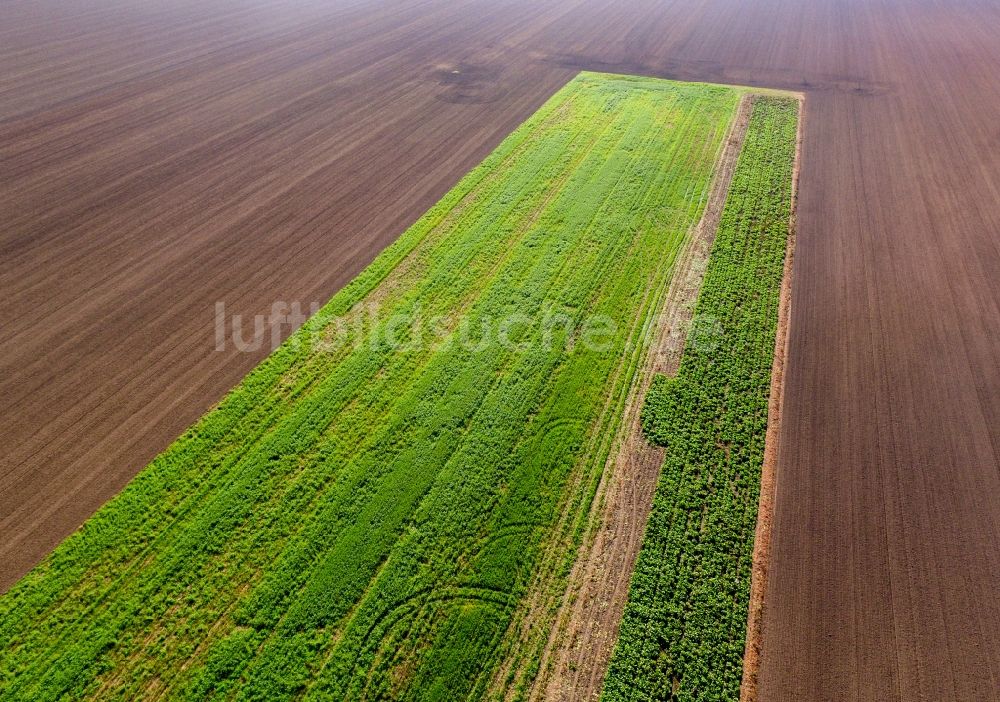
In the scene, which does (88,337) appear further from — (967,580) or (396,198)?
(967,580)

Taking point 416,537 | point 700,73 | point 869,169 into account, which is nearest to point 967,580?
point 416,537

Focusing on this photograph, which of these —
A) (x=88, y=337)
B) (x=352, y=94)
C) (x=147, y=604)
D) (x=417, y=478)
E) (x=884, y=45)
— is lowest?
(x=147, y=604)

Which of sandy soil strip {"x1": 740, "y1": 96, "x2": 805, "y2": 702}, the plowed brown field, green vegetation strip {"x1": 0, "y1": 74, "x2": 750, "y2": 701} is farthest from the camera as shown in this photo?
the plowed brown field

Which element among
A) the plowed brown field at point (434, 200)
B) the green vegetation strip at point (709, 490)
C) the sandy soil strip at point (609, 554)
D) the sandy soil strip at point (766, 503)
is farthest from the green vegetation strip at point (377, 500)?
the sandy soil strip at point (766, 503)

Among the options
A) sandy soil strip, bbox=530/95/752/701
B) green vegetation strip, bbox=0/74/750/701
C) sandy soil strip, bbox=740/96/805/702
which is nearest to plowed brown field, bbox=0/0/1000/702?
sandy soil strip, bbox=740/96/805/702

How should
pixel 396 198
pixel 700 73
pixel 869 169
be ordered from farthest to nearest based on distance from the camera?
pixel 700 73 → pixel 869 169 → pixel 396 198

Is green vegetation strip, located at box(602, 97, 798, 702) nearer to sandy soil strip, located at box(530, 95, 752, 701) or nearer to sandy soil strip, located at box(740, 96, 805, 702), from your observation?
sandy soil strip, located at box(740, 96, 805, 702)

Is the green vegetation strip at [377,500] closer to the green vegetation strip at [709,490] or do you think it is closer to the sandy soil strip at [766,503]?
the green vegetation strip at [709,490]

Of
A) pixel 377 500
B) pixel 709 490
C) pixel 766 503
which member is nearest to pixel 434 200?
pixel 377 500
